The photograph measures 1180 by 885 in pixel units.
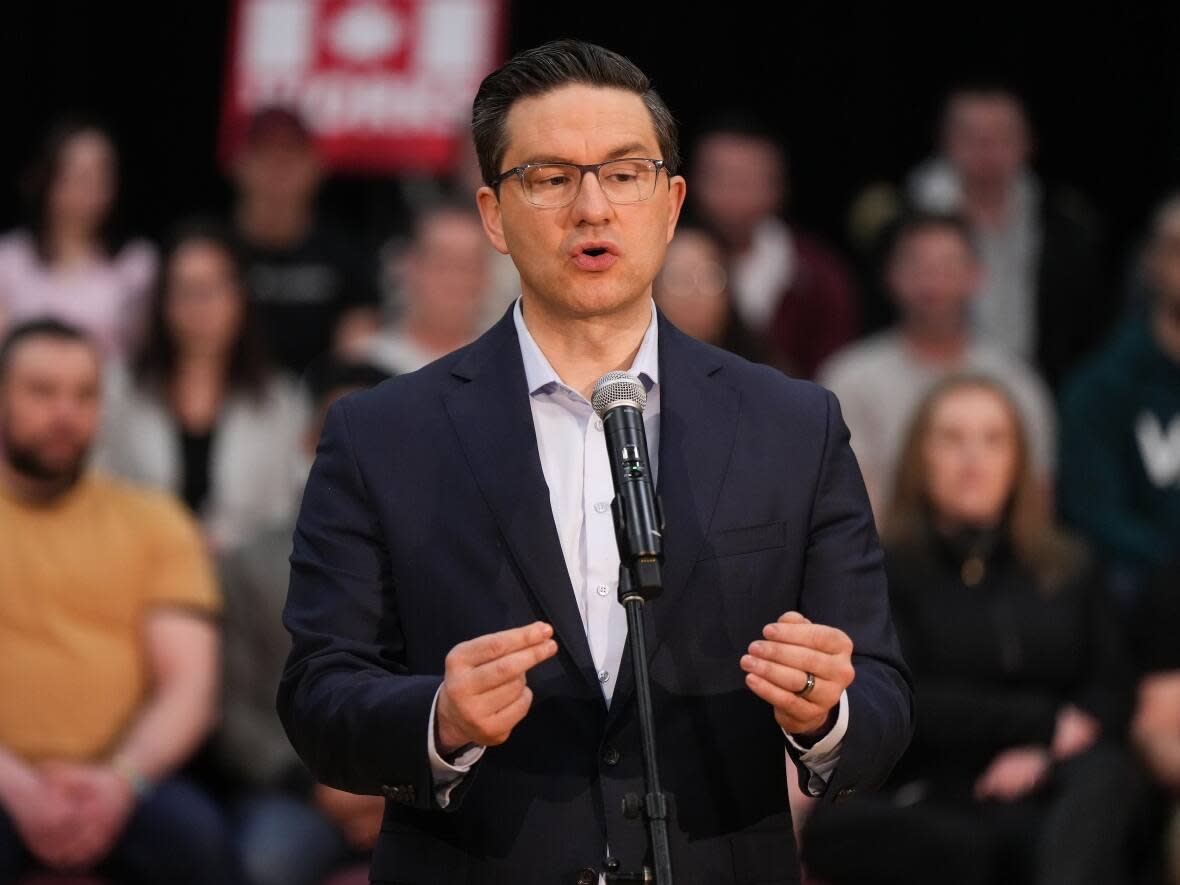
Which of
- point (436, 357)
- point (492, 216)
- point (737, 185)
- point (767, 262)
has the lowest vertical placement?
point (436, 357)

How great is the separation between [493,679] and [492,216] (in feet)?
2.45

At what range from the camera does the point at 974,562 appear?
5.04 metres

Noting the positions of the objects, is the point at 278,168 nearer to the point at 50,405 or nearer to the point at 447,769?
the point at 50,405

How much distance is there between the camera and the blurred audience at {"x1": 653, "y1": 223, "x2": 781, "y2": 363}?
565cm

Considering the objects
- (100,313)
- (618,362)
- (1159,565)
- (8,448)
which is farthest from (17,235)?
(618,362)

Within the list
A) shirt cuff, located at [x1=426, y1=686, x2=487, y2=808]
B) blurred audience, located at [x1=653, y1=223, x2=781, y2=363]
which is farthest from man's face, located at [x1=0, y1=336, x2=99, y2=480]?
shirt cuff, located at [x1=426, y1=686, x2=487, y2=808]

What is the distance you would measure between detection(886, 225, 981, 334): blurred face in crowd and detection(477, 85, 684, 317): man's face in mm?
3785

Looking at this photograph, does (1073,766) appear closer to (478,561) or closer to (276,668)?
(276,668)

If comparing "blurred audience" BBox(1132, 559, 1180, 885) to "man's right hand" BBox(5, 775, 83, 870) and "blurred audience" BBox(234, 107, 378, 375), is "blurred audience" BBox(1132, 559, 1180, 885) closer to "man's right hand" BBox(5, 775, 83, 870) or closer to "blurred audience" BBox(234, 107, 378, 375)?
"man's right hand" BBox(5, 775, 83, 870)

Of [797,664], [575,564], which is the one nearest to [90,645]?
[575,564]

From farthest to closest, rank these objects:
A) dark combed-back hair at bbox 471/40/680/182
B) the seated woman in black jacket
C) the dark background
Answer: the dark background, the seated woman in black jacket, dark combed-back hair at bbox 471/40/680/182

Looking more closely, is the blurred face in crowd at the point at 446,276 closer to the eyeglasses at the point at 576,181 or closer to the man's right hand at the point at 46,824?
the man's right hand at the point at 46,824

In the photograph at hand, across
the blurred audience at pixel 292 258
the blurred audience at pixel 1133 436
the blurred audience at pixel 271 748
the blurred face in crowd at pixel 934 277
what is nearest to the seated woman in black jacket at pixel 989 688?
the blurred audience at pixel 1133 436

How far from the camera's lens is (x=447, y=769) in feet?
7.22
